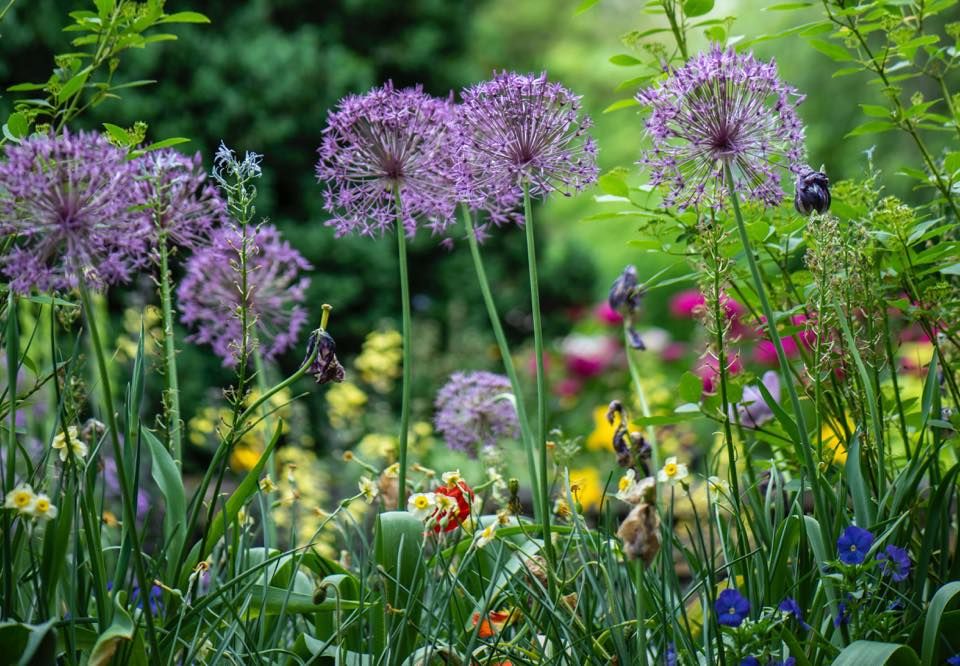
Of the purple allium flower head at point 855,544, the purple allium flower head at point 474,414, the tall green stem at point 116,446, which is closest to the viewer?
the tall green stem at point 116,446

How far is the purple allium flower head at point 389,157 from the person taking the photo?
183 cm

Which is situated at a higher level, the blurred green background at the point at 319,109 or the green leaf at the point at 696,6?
the blurred green background at the point at 319,109

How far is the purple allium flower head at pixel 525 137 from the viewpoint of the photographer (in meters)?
1.71

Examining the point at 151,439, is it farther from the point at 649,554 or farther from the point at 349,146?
the point at 649,554

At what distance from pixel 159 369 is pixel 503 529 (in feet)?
2.26

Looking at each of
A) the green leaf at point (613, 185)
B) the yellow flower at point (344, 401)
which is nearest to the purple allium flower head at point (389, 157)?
the green leaf at point (613, 185)

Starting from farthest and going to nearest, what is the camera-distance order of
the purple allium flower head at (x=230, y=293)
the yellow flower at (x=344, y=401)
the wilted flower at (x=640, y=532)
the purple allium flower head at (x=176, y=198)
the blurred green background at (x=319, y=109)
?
the blurred green background at (x=319, y=109), the yellow flower at (x=344, y=401), the purple allium flower head at (x=230, y=293), the purple allium flower head at (x=176, y=198), the wilted flower at (x=640, y=532)

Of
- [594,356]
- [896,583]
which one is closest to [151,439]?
[896,583]

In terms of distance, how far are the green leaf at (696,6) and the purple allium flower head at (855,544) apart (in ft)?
3.47

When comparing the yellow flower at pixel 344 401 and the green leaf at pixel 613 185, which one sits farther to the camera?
the yellow flower at pixel 344 401

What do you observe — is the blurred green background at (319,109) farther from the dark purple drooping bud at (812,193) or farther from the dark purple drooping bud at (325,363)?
the dark purple drooping bud at (812,193)

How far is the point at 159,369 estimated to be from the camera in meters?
1.88

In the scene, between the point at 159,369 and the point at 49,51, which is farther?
the point at 49,51

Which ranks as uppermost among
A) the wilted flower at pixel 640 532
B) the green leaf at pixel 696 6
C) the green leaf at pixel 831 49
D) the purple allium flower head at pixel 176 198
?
the green leaf at pixel 696 6
